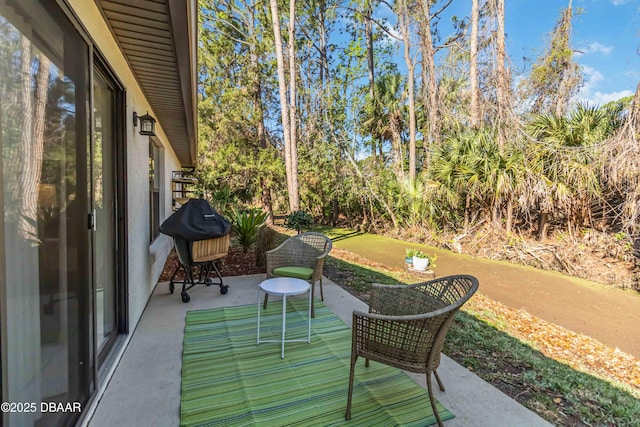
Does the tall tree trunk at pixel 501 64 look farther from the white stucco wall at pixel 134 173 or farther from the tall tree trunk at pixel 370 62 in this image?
the white stucco wall at pixel 134 173

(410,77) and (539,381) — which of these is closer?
(539,381)

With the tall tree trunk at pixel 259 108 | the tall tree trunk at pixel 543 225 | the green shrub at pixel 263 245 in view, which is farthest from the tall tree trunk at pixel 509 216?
the tall tree trunk at pixel 259 108

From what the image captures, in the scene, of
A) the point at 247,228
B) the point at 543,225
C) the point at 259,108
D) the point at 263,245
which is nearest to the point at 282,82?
the point at 247,228

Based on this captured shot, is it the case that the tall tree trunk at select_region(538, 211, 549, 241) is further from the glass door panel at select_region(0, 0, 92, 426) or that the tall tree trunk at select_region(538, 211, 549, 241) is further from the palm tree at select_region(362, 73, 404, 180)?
the glass door panel at select_region(0, 0, 92, 426)

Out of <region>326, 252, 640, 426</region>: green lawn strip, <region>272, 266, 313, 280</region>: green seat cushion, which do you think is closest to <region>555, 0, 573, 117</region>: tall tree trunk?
<region>326, 252, 640, 426</region>: green lawn strip

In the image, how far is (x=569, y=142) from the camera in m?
6.79

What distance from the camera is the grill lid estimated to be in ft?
12.8

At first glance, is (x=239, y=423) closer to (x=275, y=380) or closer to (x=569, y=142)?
(x=275, y=380)

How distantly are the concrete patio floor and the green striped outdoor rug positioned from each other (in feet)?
0.30

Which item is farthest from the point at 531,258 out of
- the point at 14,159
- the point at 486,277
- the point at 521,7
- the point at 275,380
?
the point at 14,159

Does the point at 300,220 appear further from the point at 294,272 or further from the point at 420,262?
the point at 294,272

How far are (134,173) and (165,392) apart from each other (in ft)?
7.05

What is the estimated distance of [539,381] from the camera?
2.44 metres

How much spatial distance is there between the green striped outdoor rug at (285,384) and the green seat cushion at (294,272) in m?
0.61
